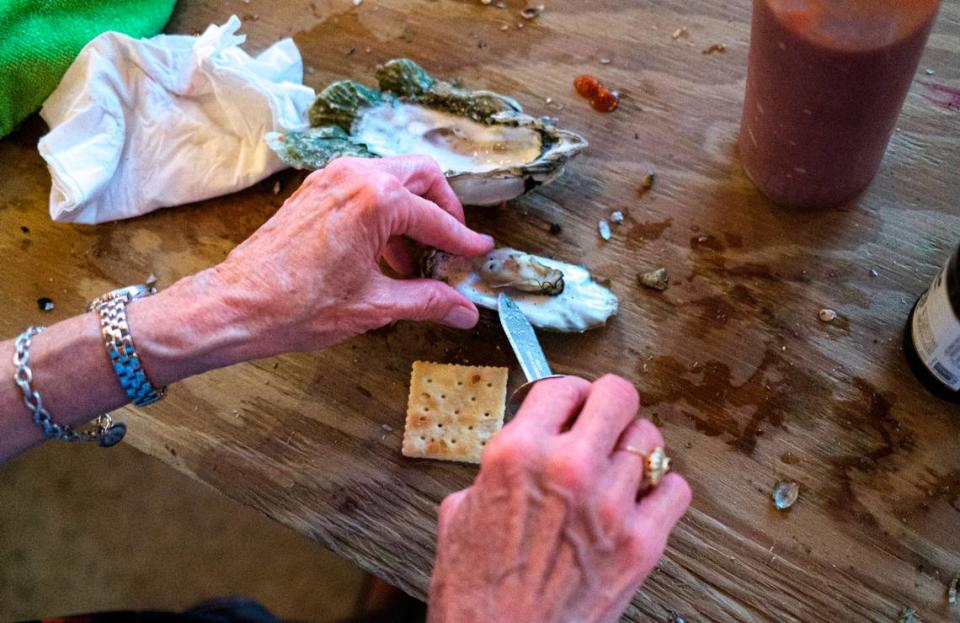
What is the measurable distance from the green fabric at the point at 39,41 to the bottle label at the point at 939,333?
117 centimetres

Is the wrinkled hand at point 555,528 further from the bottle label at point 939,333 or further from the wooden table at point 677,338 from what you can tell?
the bottle label at point 939,333

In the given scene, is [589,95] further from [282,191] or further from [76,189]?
[76,189]

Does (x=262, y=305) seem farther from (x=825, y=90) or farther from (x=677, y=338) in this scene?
(x=825, y=90)

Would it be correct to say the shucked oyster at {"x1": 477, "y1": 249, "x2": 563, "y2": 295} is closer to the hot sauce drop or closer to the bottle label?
the hot sauce drop

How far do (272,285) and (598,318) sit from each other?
399 mm

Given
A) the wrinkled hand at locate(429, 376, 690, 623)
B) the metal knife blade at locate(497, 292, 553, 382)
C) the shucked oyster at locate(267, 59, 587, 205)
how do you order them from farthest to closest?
the shucked oyster at locate(267, 59, 587, 205) → the metal knife blade at locate(497, 292, 553, 382) → the wrinkled hand at locate(429, 376, 690, 623)

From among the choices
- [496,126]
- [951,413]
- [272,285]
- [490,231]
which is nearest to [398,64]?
[496,126]

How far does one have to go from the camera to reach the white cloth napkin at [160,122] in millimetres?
1089

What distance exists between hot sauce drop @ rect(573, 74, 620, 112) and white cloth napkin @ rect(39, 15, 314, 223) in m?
0.40

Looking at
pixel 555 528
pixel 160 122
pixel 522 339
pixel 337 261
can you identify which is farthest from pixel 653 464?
pixel 160 122

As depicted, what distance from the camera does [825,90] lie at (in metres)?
0.83

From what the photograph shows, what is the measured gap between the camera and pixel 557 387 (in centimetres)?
73

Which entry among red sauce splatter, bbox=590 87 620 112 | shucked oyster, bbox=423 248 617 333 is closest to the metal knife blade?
shucked oyster, bbox=423 248 617 333

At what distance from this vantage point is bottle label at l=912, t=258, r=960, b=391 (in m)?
0.78
